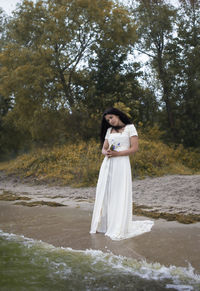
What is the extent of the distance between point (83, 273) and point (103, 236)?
168 centimetres

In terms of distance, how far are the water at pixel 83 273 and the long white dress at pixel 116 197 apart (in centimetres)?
90

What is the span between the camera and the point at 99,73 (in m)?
20.3

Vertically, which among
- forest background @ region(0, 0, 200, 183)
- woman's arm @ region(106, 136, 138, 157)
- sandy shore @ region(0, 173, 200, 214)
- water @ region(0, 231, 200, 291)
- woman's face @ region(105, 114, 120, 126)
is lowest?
sandy shore @ region(0, 173, 200, 214)

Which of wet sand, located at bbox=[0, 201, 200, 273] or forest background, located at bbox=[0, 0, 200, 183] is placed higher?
forest background, located at bbox=[0, 0, 200, 183]

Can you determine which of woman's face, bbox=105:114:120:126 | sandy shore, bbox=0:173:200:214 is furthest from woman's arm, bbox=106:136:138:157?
sandy shore, bbox=0:173:200:214

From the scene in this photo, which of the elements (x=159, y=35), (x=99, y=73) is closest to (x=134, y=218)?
(x=99, y=73)

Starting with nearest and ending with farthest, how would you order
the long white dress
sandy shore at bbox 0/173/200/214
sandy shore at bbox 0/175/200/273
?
sandy shore at bbox 0/175/200/273 → the long white dress → sandy shore at bbox 0/173/200/214

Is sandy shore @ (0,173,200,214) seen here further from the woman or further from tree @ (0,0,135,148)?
tree @ (0,0,135,148)

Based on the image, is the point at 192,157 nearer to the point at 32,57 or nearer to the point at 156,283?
the point at 32,57

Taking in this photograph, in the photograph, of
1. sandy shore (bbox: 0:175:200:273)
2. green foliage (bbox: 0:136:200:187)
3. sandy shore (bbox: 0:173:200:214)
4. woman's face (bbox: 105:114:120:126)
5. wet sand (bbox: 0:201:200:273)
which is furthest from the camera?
green foliage (bbox: 0:136:200:187)

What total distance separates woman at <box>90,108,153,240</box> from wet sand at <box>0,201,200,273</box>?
241 millimetres

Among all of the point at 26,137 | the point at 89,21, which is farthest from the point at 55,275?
the point at 26,137

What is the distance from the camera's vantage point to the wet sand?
4.32 m

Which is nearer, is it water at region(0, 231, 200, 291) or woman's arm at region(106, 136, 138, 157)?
water at region(0, 231, 200, 291)
